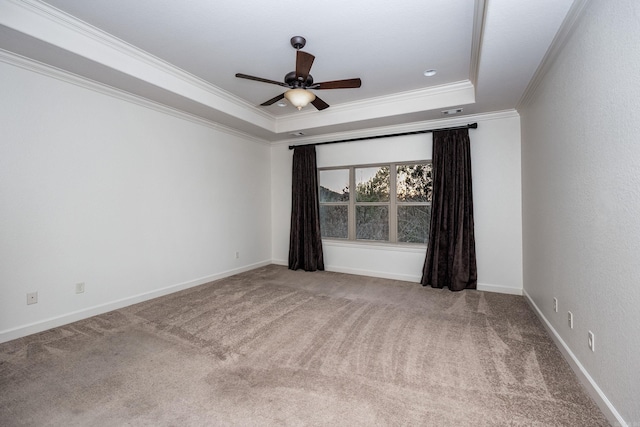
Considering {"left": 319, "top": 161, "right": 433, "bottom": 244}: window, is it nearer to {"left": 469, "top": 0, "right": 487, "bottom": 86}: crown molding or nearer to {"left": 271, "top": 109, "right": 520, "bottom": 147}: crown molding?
{"left": 271, "top": 109, "right": 520, "bottom": 147}: crown molding

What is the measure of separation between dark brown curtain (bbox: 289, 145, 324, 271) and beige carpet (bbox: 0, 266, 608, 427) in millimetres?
1824

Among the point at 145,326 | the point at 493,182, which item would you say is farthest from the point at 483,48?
the point at 145,326

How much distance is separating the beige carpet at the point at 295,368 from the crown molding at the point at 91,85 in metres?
2.52

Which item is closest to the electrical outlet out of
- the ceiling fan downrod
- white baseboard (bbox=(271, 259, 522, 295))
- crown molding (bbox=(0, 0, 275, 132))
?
crown molding (bbox=(0, 0, 275, 132))

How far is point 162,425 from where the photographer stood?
165cm

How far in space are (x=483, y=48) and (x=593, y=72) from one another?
2.81 feet

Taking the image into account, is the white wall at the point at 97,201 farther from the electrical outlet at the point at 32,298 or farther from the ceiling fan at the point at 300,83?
the ceiling fan at the point at 300,83

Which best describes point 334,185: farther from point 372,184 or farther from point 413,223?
point 413,223

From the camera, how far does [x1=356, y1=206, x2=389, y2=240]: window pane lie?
16.4ft

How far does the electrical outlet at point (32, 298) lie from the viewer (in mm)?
2754

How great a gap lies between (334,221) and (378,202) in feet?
3.07

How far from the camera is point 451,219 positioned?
4238 millimetres

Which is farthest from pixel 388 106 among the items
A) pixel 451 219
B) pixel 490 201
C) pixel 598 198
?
pixel 598 198

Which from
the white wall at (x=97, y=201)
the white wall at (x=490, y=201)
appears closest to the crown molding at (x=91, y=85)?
the white wall at (x=97, y=201)
